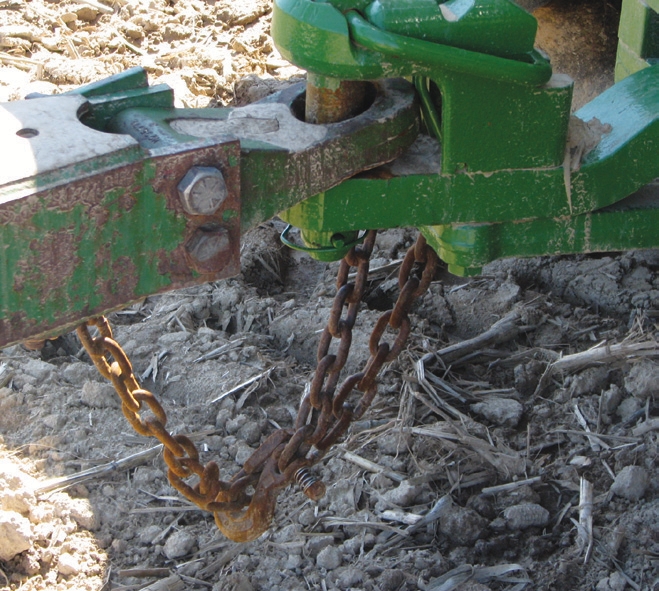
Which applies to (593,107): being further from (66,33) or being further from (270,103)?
(66,33)

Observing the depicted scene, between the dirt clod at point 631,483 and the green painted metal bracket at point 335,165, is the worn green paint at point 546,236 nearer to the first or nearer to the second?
the green painted metal bracket at point 335,165

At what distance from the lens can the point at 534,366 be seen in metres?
2.94

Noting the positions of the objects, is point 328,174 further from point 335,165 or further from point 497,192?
point 497,192

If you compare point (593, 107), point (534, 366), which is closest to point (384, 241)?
point (534, 366)

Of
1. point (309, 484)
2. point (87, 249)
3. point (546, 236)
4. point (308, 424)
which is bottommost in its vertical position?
point (309, 484)

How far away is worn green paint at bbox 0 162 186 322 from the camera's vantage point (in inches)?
56.0

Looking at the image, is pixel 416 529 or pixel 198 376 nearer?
pixel 416 529

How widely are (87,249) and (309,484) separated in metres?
0.89

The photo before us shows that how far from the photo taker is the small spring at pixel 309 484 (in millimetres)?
2145

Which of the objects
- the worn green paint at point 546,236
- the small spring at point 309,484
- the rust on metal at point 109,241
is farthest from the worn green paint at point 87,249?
the small spring at point 309,484

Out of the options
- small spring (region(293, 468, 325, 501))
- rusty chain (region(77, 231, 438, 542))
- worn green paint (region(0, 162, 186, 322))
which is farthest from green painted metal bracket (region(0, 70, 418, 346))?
small spring (region(293, 468, 325, 501))

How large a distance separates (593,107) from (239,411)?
1346 millimetres

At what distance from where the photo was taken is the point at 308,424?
7.02ft

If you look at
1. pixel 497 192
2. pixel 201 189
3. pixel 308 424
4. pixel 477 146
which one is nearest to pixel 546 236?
pixel 497 192
